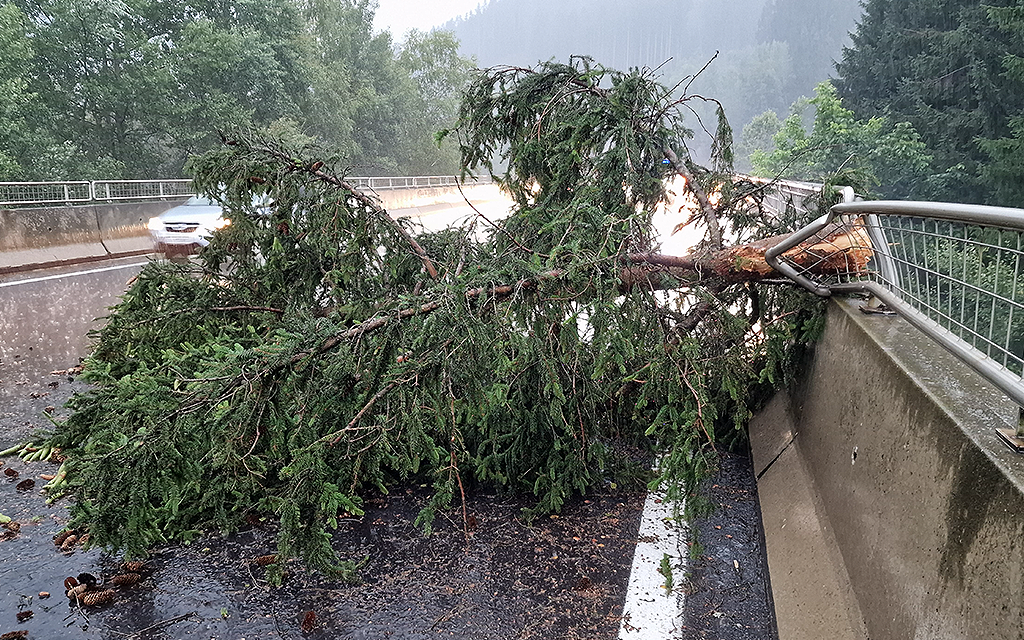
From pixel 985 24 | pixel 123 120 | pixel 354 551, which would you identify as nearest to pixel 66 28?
pixel 123 120

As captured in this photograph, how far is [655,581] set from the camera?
3852 mm

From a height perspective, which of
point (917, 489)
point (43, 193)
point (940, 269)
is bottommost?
point (917, 489)

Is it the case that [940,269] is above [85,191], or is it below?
below

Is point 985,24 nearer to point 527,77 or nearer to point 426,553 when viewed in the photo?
point 527,77

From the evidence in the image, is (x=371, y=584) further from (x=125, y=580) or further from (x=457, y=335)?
(x=457, y=335)

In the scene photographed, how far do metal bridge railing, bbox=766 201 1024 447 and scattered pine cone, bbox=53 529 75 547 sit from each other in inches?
178

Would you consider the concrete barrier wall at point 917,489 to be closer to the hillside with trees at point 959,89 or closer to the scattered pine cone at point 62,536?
the scattered pine cone at point 62,536

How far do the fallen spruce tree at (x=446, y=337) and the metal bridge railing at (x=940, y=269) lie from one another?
14.2 inches

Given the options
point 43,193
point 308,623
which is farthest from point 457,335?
point 43,193

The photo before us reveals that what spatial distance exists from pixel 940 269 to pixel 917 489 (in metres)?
1.29

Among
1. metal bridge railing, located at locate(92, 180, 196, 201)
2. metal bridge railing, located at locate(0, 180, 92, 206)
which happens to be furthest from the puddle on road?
metal bridge railing, located at locate(92, 180, 196, 201)

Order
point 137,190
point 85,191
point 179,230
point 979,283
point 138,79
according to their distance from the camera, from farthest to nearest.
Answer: point 138,79, point 137,190, point 85,191, point 179,230, point 979,283

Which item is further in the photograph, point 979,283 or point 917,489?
point 979,283

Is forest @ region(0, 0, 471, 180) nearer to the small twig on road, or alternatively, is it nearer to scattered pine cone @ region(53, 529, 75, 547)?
scattered pine cone @ region(53, 529, 75, 547)
